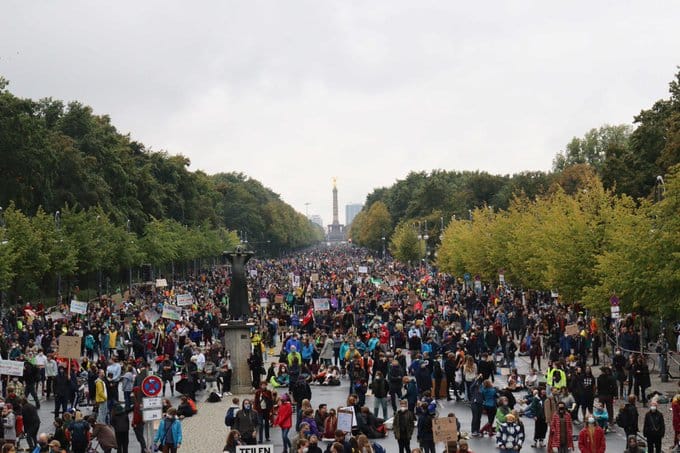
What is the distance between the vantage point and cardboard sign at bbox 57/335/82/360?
26227mm

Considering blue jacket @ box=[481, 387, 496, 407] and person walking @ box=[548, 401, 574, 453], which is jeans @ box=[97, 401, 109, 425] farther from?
person walking @ box=[548, 401, 574, 453]

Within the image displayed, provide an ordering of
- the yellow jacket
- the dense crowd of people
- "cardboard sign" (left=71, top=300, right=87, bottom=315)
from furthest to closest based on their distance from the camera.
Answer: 1. "cardboard sign" (left=71, top=300, right=87, bottom=315)
2. the yellow jacket
3. the dense crowd of people

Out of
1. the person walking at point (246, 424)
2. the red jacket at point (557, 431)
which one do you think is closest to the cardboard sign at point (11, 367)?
the person walking at point (246, 424)

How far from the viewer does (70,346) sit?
86.3ft

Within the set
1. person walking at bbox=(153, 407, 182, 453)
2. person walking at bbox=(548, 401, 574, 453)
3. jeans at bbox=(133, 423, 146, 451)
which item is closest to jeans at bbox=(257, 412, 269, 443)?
jeans at bbox=(133, 423, 146, 451)

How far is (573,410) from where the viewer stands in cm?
2305

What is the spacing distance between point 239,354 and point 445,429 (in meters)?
12.2

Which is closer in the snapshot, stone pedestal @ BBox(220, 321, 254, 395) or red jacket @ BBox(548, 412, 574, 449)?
red jacket @ BBox(548, 412, 574, 449)

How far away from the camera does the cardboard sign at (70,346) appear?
86.0 ft

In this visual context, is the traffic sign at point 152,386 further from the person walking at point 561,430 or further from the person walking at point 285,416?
the person walking at point 561,430

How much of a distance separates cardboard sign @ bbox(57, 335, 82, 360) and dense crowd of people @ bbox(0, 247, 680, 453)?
1.29 feet

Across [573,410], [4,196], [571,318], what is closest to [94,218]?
[4,196]

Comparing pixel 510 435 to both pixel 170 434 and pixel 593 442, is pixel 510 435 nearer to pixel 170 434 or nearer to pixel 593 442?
pixel 593 442

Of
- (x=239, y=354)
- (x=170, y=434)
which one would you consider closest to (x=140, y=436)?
(x=170, y=434)
